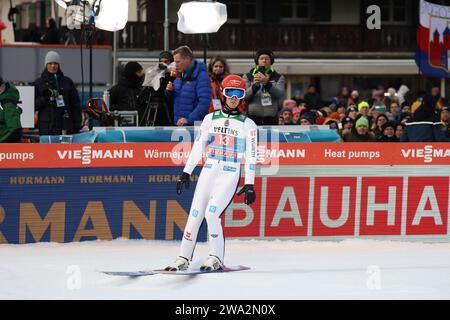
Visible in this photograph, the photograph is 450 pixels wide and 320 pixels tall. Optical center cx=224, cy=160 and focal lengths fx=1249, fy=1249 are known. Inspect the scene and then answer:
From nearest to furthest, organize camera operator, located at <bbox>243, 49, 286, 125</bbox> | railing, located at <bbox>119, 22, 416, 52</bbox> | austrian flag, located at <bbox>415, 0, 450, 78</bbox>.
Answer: camera operator, located at <bbox>243, 49, 286, 125</bbox> → austrian flag, located at <bbox>415, 0, 450, 78</bbox> → railing, located at <bbox>119, 22, 416, 52</bbox>

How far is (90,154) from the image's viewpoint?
1366 cm

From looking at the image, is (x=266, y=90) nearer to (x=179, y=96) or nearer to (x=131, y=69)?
(x=179, y=96)

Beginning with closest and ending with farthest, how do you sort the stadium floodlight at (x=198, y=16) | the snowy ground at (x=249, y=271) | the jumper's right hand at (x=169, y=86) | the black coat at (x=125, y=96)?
the snowy ground at (x=249, y=271) → the jumper's right hand at (x=169, y=86) → the black coat at (x=125, y=96) → the stadium floodlight at (x=198, y=16)

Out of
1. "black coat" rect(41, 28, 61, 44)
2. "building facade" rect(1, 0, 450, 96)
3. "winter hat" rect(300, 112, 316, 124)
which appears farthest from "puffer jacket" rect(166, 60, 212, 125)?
"building facade" rect(1, 0, 450, 96)

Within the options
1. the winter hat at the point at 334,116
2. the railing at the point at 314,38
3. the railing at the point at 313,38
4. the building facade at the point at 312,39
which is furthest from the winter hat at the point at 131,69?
the railing at the point at 314,38

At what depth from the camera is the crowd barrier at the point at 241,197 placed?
13516 mm

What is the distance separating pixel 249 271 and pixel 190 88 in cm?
294

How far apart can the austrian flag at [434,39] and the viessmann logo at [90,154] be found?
868 centimetres

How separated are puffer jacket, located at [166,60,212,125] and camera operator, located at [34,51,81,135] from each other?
142 centimetres

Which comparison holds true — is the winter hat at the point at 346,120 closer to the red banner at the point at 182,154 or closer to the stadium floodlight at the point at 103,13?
the red banner at the point at 182,154

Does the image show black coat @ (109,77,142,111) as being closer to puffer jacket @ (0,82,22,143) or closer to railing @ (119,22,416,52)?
puffer jacket @ (0,82,22,143)

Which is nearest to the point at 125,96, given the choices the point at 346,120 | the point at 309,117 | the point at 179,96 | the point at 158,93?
the point at 158,93

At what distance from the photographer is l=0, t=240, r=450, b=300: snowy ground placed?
→ 10461 millimetres
